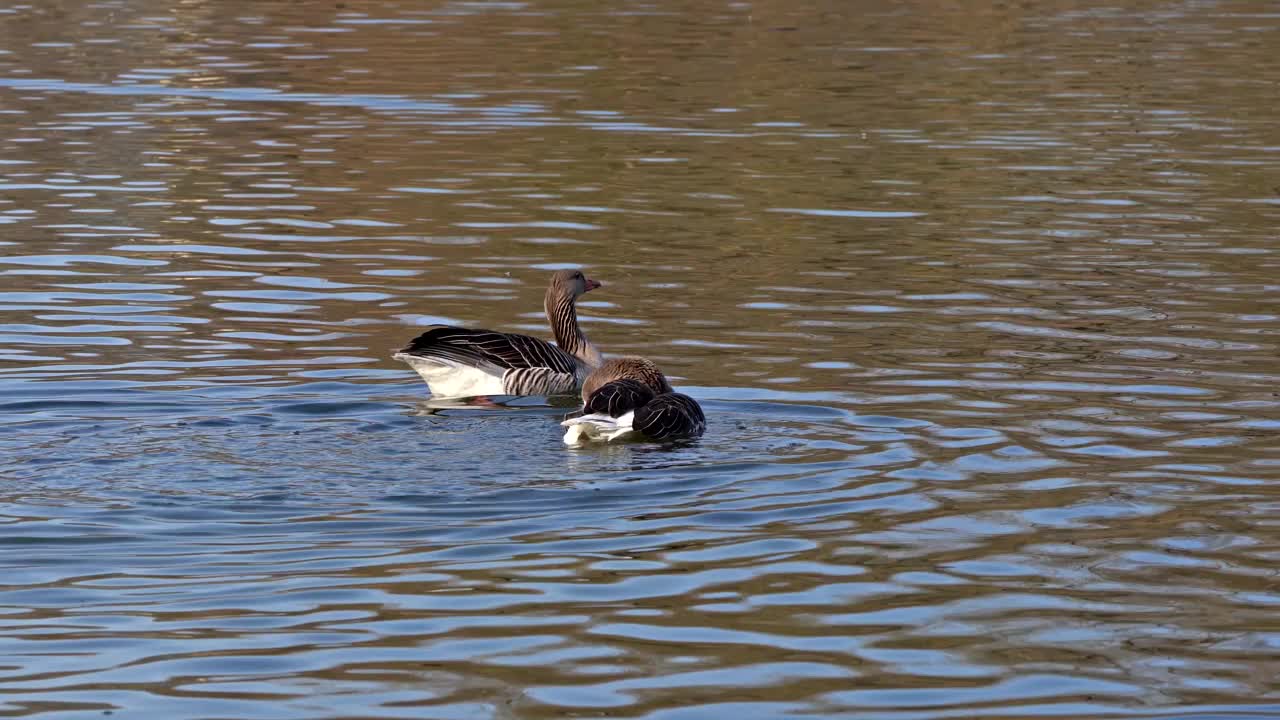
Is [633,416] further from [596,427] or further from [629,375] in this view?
[629,375]

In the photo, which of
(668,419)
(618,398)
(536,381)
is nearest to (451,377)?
(536,381)

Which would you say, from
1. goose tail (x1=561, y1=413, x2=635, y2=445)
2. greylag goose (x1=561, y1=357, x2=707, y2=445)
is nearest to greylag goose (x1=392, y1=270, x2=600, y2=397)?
greylag goose (x1=561, y1=357, x2=707, y2=445)

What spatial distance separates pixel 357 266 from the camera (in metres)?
18.7

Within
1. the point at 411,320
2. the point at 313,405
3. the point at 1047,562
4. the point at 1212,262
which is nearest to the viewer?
the point at 1047,562

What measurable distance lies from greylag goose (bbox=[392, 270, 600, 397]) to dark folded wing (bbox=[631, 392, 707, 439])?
2090 millimetres

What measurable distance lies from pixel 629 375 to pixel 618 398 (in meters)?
0.85

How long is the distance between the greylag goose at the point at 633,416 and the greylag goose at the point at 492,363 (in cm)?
148

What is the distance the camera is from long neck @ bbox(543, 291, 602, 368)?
1523cm

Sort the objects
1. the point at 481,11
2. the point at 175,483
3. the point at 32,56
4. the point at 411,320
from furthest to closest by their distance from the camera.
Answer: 1. the point at 481,11
2. the point at 32,56
3. the point at 411,320
4. the point at 175,483

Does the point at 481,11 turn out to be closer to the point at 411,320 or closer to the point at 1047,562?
the point at 411,320

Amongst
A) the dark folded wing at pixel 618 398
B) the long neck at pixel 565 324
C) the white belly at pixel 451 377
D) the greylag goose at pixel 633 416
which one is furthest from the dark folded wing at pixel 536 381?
the dark folded wing at pixel 618 398

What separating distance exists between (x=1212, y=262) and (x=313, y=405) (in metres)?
8.95

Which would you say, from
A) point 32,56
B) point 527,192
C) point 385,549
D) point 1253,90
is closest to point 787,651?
point 385,549

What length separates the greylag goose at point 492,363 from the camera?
45.1 ft
